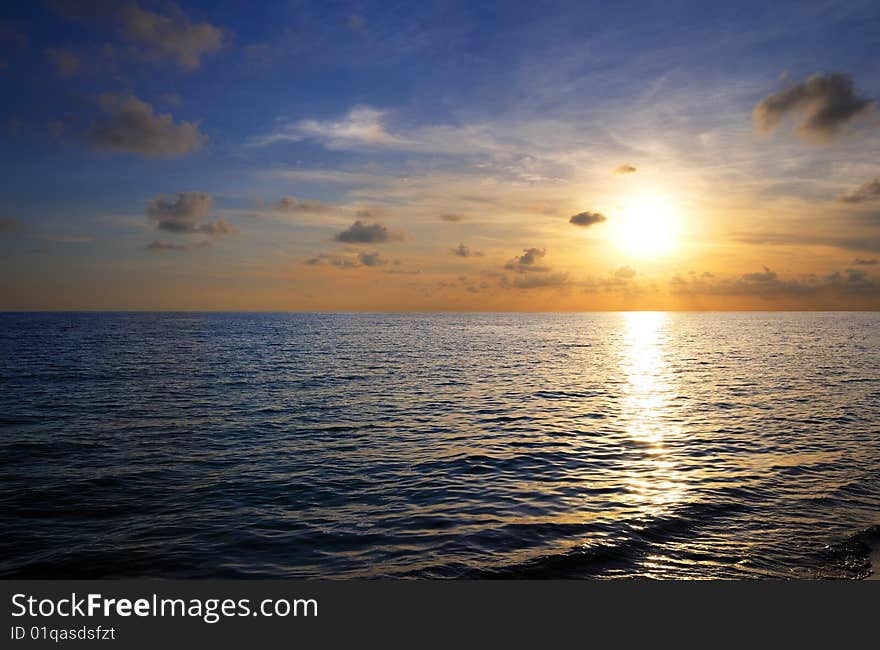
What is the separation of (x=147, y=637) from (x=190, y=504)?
1000cm

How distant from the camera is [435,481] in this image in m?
22.0

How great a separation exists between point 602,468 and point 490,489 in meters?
6.33

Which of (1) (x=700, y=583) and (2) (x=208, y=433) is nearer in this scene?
(1) (x=700, y=583)

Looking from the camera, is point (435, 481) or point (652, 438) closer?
point (435, 481)

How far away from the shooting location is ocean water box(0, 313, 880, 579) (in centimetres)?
1478

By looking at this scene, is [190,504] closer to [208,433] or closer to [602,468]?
[208,433]

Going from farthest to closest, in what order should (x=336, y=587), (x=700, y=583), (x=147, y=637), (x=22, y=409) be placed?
(x=22, y=409) < (x=700, y=583) < (x=336, y=587) < (x=147, y=637)

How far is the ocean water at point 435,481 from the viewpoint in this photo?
14.8 meters

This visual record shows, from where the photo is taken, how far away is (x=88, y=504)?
19.5 m

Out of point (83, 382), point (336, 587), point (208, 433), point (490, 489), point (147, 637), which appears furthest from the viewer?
point (83, 382)

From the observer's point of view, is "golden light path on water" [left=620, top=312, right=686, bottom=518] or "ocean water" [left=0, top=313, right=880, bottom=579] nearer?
"ocean water" [left=0, top=313, right=880, bottom=579]

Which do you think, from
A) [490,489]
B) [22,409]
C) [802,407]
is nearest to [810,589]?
[490,489]

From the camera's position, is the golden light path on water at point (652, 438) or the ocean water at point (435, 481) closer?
the ocean water at point (435, 481)

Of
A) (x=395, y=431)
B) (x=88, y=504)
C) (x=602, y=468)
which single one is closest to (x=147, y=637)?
(x=88, y=504)
